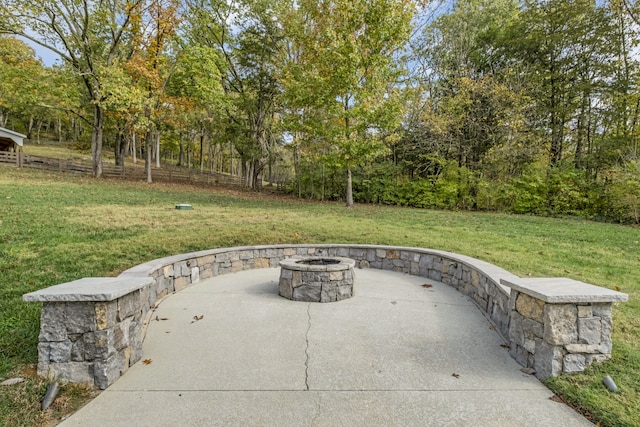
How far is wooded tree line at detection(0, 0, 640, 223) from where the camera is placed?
1253 centimetres

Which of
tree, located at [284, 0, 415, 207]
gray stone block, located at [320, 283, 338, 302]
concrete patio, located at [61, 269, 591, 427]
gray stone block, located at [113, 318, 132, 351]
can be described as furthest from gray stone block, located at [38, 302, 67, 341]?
tree, located at [284, 0, 415, 207]

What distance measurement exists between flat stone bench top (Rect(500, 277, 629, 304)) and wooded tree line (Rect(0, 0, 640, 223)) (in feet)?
32.7

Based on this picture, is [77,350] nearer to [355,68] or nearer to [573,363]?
[573,363]

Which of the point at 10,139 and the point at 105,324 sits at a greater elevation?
the point at 10,139

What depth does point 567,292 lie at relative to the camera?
243 centimetres

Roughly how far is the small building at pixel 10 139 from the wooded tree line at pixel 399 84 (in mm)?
2837

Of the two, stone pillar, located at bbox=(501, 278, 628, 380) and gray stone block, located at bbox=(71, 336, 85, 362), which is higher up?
stone pillar, located at bbox=(501, 278, 628, 380)

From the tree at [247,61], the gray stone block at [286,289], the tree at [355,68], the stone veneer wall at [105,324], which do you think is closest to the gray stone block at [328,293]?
the gray stone block at [286,289]

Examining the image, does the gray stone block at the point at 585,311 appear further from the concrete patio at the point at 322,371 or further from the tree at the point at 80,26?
the tree at the point at 80,26

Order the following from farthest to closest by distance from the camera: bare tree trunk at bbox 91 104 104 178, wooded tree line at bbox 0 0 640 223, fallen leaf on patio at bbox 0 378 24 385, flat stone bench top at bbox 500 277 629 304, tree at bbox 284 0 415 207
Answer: bare tree trunk at bbox 91 104 104 178 < wooded tree line at bbox 0 0 640 223 < tree at bbox 284 0 415 207 < flat stone bench top at bbox 500 277 629 304 < fallen leaf on patio at bbox 0 378 24 385

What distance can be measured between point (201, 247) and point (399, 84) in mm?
13255

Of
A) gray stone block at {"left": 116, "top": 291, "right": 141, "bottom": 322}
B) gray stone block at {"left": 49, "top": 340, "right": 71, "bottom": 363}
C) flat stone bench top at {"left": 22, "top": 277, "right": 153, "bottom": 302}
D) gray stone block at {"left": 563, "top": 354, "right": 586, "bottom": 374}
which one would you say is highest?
flat stone bench top at {"left": 22, "top": 277, "right": 153, "bottom": 302}

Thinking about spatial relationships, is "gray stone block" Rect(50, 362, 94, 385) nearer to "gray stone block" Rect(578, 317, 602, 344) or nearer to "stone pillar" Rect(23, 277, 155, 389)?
"stone pillar" Rect(23, 277, 155, 389)

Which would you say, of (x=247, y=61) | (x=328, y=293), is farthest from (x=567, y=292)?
(x=247, y=61)
